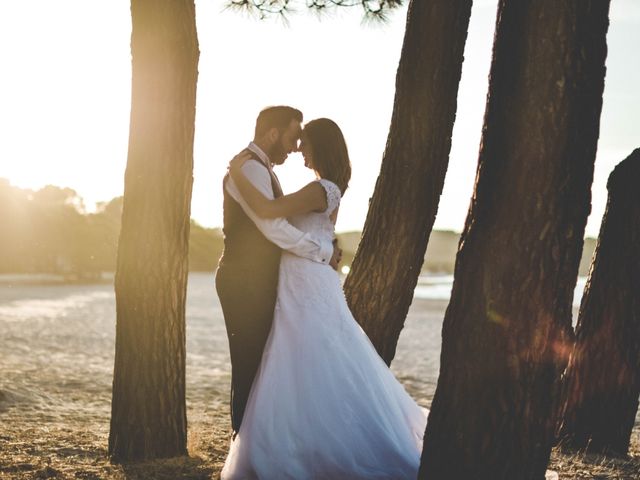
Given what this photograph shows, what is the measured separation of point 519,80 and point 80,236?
36373 mm

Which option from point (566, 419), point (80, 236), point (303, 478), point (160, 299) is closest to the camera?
point (303, 478)

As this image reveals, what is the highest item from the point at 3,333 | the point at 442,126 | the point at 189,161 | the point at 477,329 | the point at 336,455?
the point at 442,126

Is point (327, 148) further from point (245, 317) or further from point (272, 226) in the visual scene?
point (245, 317)

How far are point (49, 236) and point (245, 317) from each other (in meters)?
35.2

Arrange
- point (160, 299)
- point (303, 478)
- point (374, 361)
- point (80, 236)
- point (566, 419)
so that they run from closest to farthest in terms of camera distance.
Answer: point (303, 478) → point (374, 361) → point (160, 299) → point (566, 419) → point (80, 236)

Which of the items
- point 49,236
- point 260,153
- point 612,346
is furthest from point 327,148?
point 49,236

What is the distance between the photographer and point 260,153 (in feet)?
12.7

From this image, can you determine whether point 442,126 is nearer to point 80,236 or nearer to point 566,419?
point 566,419

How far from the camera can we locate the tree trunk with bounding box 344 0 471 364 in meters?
4.92

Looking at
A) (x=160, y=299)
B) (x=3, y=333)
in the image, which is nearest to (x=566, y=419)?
(x=160, y=299)

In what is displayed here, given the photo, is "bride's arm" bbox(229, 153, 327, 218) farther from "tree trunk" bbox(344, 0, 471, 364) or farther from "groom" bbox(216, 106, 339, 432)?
"tree trunk" bbox(344, 0, 471, 364)

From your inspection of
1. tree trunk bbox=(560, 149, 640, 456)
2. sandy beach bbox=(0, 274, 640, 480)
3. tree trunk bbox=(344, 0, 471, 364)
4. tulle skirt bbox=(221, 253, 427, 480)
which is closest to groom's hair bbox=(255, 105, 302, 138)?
tulle skirt bbox=(221, 253, 427, 480)

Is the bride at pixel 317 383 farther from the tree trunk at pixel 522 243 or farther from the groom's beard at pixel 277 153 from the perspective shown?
the tree trunk at pixel 522 243

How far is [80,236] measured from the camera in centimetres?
3728
